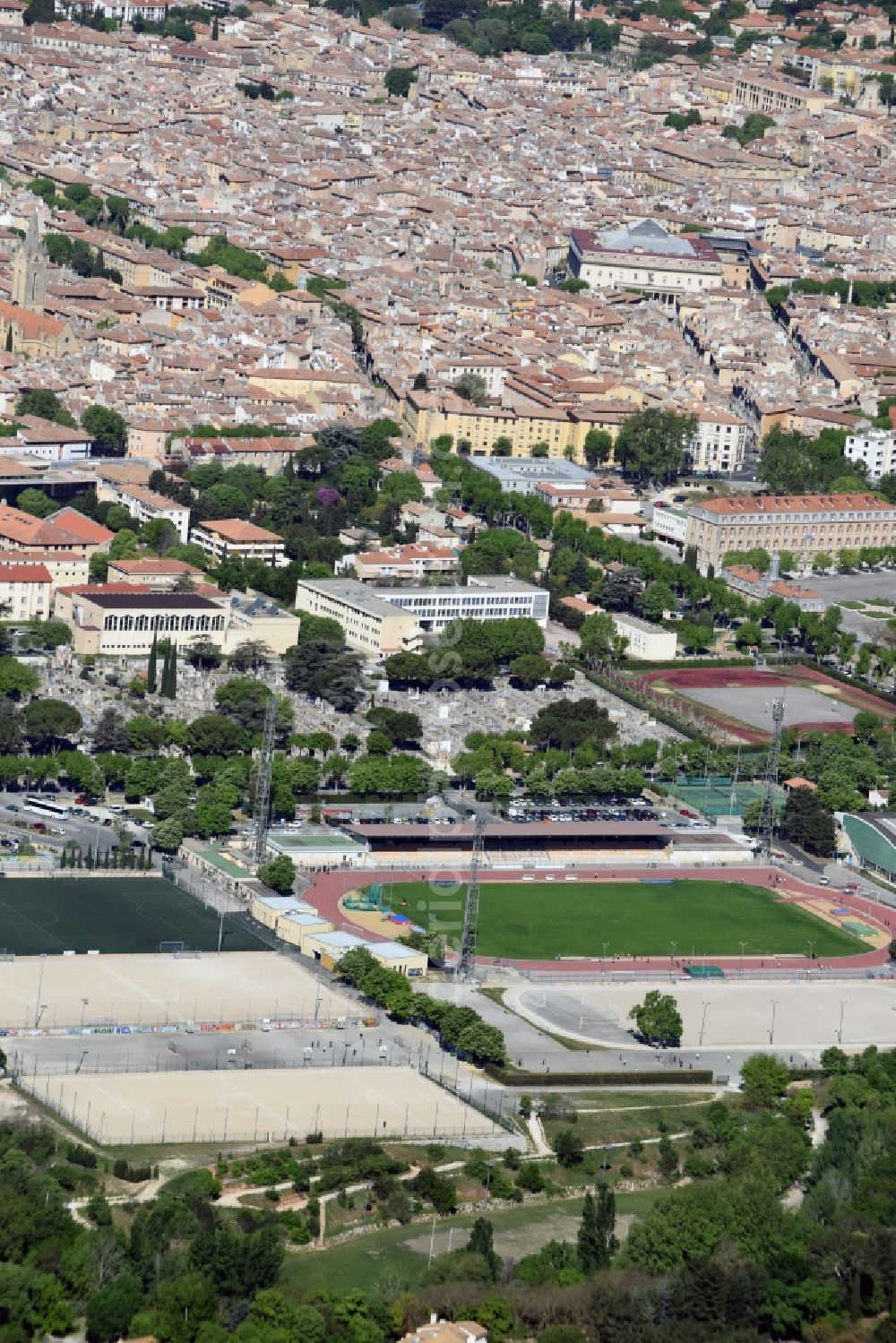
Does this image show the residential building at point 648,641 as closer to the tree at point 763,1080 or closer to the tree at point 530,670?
the tree at point 530,670

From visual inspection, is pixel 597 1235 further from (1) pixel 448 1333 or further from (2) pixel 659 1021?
(2) pixel 659 1021

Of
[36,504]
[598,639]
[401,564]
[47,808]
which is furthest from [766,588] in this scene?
[47,808]

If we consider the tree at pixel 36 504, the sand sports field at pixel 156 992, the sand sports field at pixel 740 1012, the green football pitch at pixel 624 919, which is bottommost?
the green football pitch at pixel 624 919

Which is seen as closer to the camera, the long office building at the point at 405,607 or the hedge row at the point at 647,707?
the hedge row at the point at 647,707

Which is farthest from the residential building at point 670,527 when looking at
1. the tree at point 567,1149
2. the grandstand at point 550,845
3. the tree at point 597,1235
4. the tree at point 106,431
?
the tree at point 597,1235

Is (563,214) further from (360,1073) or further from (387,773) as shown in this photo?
(360,1073)

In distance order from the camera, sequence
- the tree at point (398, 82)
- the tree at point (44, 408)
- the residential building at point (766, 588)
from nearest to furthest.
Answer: the residential building at point (766, 588) → the tree at point (44, 408) → the tree at point (398, 82)

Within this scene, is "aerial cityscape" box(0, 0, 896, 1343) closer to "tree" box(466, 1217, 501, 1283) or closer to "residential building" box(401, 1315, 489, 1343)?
"residential building" box(401, 1315, 489, 1343)

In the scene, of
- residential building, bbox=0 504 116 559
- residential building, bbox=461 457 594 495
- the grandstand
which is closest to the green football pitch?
the grandstand
